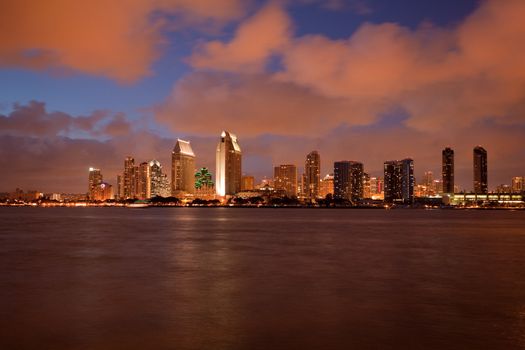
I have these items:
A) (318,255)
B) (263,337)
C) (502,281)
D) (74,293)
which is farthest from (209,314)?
(318,255)

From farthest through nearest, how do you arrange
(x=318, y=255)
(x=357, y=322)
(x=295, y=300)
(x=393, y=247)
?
1. (x=393, y=247)
2. (x=318, y=255)
3. (x=295, y=300)
4. (x=357, y=322)

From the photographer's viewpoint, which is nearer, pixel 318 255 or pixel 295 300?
pixel 295 300

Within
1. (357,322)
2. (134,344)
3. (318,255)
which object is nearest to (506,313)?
(357,322)

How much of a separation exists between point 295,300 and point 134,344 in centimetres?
725

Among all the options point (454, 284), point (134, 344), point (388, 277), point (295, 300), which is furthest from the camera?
point (388, 277)

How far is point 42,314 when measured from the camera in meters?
16.0

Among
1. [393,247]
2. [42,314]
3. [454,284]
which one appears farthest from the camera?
[393,247]

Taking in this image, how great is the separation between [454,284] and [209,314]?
12.1 meters

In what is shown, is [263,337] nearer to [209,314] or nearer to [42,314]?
[209,314]

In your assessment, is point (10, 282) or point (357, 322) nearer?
point (357, 322)

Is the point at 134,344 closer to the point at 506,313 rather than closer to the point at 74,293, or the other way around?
the point at 74,293

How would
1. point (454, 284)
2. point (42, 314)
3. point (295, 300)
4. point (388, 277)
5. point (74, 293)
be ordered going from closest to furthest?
point (42, 314)
point (295, 300)
point (74, 293)
point (454, 284)
point (388, 277)

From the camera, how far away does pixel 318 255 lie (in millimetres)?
34719

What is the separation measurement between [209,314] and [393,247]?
91.8ft
